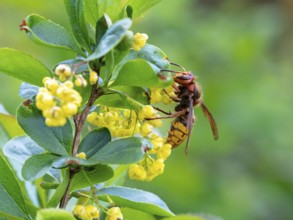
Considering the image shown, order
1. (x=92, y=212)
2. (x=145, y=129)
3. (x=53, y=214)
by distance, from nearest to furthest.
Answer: (x=53, y=214), (x=92, y=212), (x=145, y=129)

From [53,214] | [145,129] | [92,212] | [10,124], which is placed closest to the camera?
[53,214]

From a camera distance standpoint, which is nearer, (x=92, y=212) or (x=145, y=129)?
(x=92, y=212)

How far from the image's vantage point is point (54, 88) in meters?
1.07

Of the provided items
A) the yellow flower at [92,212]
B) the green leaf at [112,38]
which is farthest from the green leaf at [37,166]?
the green leaf at [112,38]

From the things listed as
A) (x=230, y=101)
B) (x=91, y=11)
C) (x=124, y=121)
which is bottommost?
(x=230, y=101)

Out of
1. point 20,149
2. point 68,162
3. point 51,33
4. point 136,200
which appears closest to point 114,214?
point 136,200

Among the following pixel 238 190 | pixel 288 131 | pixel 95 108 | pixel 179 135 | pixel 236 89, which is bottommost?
pixel 238 190

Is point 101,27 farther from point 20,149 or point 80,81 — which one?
point 20,149

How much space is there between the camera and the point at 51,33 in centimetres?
120

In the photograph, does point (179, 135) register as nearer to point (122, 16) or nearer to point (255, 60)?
point (122, 16)

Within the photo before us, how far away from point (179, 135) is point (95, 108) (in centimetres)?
33

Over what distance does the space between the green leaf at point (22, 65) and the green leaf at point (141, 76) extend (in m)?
0.14

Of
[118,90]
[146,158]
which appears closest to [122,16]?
[118,90]

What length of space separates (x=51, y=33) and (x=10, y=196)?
328 mm
